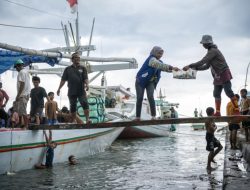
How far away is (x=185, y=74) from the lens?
6938 mm

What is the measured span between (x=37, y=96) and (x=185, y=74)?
494 centimetres

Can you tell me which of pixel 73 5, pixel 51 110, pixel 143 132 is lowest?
pixel 143 132

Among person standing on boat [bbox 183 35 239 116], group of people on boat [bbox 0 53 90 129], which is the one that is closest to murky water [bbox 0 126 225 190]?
group of people on boat [bbox 0 53 90 129]

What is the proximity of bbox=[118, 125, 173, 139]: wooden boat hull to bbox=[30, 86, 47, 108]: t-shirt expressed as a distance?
1800 cm

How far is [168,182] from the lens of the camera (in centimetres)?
900

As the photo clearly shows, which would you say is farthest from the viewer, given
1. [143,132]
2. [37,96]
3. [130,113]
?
[143,132]

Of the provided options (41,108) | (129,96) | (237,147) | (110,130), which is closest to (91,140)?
(110,130)

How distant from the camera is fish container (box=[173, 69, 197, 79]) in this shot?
694 cm

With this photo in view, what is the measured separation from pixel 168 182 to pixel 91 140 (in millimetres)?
6666

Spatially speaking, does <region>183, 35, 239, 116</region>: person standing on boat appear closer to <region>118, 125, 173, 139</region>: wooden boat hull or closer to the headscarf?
the headscarf

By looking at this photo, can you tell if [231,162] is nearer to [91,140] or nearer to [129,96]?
[91,140]

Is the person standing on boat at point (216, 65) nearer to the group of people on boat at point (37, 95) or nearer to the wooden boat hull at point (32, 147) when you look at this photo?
the group of people on boat at point (37, 95)

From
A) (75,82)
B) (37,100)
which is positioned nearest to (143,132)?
(37,100)

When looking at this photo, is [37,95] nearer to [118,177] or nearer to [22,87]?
[22,87]
